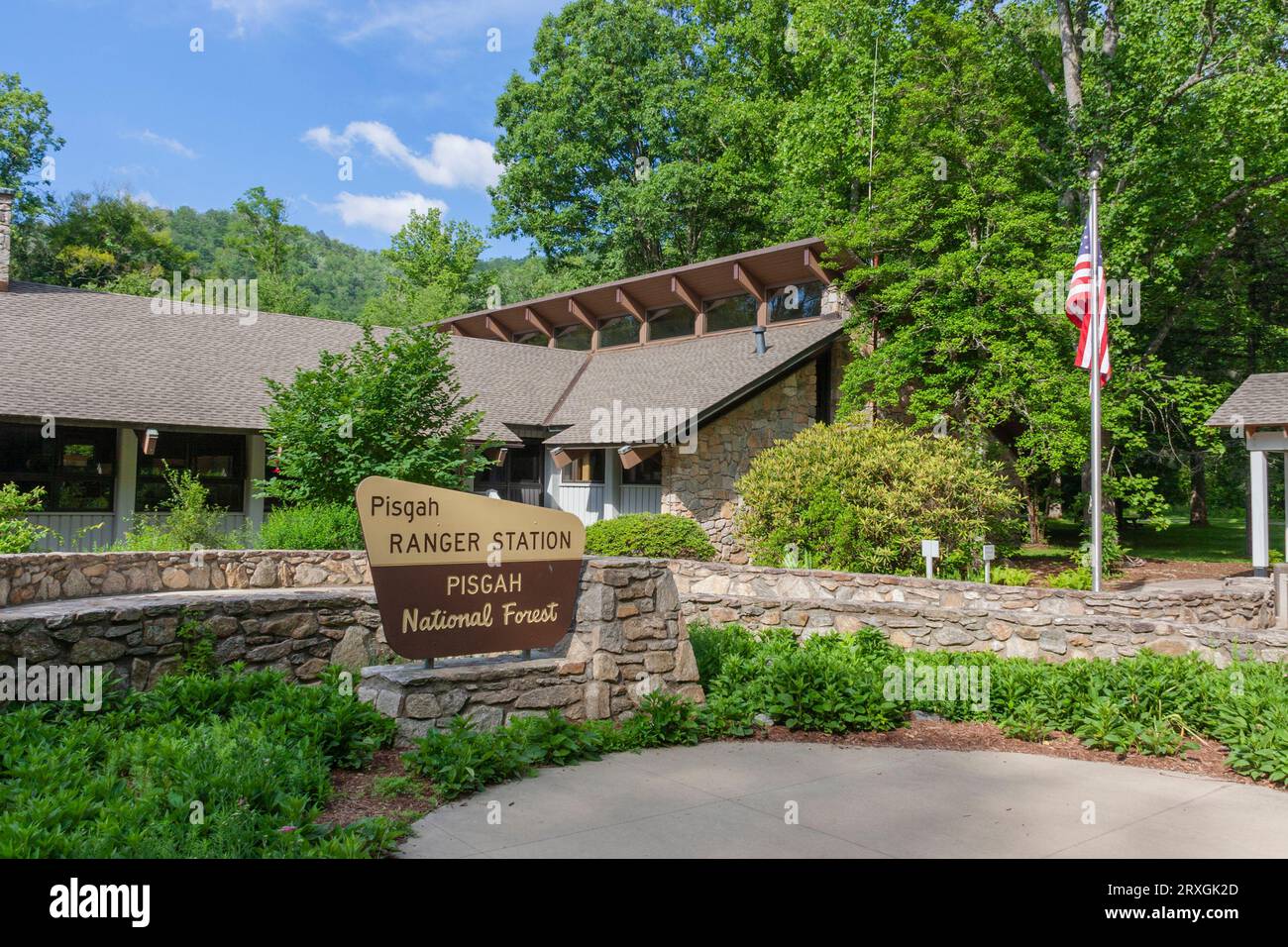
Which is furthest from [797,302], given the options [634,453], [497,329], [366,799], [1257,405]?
[366,799]

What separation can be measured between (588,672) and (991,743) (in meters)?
3.18

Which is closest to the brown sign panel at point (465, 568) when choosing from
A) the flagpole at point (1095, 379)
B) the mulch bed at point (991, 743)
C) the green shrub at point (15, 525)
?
the mulch bed at point (991, 743)

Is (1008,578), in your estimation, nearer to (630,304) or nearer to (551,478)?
(551,478)

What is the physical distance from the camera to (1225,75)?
20078mm

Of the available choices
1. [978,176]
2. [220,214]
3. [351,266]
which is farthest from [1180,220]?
[220,214]

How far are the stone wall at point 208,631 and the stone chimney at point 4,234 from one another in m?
14.2

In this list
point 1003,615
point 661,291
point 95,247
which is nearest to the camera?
→ point 1003,615

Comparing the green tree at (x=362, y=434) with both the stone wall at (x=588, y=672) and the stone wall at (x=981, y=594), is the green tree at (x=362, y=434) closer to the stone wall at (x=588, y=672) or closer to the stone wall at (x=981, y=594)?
the stone wall at (x=981, y=594)

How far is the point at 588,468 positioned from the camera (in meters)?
20.8

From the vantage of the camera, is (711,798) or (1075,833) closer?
(1075,833)

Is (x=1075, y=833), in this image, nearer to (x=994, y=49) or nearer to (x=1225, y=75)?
(x=1225, y=75)

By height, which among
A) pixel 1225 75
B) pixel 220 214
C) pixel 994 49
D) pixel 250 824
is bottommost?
pixel 250 824

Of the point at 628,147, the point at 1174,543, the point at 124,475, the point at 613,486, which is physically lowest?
the point at 1174,543

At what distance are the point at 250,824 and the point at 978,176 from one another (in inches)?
760
